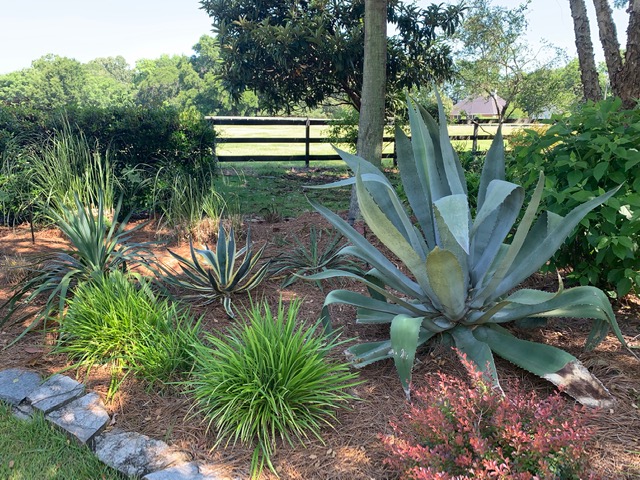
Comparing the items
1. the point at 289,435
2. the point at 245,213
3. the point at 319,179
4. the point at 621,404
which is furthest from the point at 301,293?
the point at 319,179

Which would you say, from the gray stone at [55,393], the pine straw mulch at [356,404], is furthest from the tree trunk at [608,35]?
the gray stone at [55,393]

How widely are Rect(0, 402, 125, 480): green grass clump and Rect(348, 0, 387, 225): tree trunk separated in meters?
3.53

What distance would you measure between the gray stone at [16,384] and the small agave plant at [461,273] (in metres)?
1.81

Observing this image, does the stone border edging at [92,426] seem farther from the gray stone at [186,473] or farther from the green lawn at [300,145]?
the green lawn at [300,145]

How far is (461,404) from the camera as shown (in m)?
1.94

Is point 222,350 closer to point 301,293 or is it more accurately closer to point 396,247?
point 396,247

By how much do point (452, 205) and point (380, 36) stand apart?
3.52m

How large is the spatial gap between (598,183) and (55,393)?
361cm

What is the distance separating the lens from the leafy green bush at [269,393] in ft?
7.58

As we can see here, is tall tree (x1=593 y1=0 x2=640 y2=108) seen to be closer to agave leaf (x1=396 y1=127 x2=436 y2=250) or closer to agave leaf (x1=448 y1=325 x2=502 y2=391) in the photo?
agave leaf (x1=396 y1=127 x2=436 y2=250)

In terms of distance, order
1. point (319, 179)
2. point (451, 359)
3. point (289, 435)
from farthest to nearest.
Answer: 1. point (319, 179)
2. point (451, 359)
3. point (289, 435)

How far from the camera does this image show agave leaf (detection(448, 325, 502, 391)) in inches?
97.0

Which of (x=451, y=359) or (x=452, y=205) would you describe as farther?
(x=451, y=359)

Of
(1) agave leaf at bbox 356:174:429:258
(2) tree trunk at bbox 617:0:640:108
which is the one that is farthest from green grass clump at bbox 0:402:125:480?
(2) tree trunk at bbox 617:0:640:108
